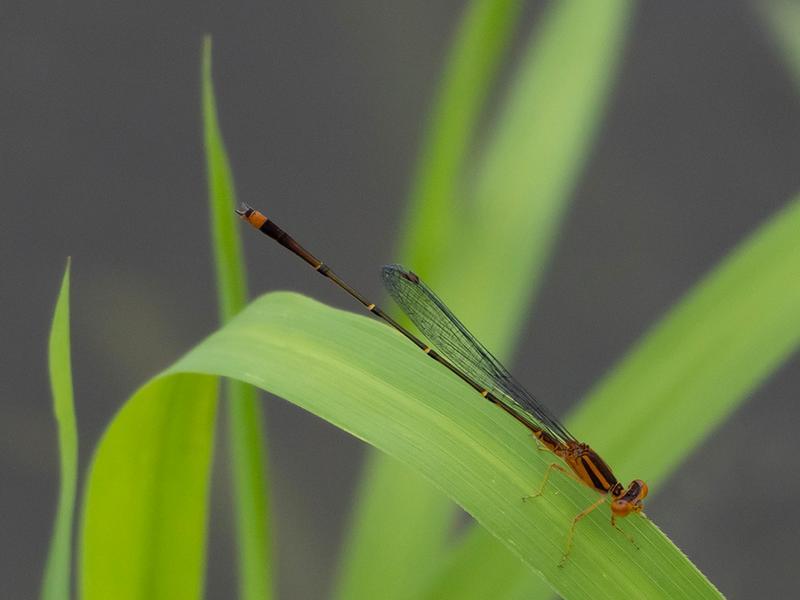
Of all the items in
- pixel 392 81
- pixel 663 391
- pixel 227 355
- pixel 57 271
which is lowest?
pixel 57 271

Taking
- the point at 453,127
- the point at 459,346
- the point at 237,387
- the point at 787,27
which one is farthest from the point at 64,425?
the point at 787,27

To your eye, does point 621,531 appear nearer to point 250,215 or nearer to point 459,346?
point 459,346

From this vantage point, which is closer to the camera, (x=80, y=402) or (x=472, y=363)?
(x=472, y=363)

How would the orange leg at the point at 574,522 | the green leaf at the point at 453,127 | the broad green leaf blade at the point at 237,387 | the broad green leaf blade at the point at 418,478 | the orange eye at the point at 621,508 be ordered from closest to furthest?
the orange leg at the point at 574,522 < the orange eye at the point at 621,508 < the broad green leaf blade at the point at 237,387 < the broad green leaf blade at the point at 418,478 < the green leaf at the point at 453,127

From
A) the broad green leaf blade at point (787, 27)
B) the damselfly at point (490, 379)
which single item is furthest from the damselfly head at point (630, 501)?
the broad green leaf blade at point (787, 27)

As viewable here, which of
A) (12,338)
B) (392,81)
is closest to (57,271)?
(12,338)

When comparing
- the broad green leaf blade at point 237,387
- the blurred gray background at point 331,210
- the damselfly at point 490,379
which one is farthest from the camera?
the blurred gray background at point 331,210

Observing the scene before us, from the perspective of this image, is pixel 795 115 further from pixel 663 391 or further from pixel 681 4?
pixel 663 391

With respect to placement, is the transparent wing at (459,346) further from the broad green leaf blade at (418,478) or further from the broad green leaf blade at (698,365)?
the broad green leaf blade at (418,478)
